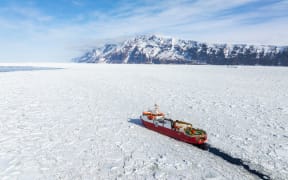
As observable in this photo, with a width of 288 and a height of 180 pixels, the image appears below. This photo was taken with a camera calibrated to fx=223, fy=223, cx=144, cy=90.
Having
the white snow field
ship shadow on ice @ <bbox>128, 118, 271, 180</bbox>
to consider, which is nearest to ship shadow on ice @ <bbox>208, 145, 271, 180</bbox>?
ship shadow on ice @ <bbox>128, 118, 271, 180</bbox>

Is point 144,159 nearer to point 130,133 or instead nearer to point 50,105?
point 130,133

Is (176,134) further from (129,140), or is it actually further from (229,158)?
(229,158)

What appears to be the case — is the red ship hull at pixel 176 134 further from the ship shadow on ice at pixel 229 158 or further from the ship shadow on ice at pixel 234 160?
the ship shadow on ice at pixel 234 160

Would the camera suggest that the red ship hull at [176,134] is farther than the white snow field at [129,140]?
Yes

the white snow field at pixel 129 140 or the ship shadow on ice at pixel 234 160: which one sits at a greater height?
the white snow field at pixel 129 140

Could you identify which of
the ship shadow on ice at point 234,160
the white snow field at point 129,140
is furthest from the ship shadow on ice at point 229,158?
the white snow field at point 129,140

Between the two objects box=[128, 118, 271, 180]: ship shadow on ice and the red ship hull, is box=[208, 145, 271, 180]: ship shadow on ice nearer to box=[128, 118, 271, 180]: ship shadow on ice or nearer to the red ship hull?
box=[128, 118, 271, 180]: ship shadow on ice

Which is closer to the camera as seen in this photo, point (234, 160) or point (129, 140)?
point (234, 160)

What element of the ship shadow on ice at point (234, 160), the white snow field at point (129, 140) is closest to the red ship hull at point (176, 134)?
the white snow field at point (129, 140)

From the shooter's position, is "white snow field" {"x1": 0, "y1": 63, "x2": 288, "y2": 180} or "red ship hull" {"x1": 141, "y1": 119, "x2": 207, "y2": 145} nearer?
"white snow field" {"x1": 0, "y1": 63, "x2": 288, "y2": 180}

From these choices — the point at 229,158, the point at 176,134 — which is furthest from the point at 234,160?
the point at 176,134

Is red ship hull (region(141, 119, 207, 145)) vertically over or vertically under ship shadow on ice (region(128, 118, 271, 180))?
over
